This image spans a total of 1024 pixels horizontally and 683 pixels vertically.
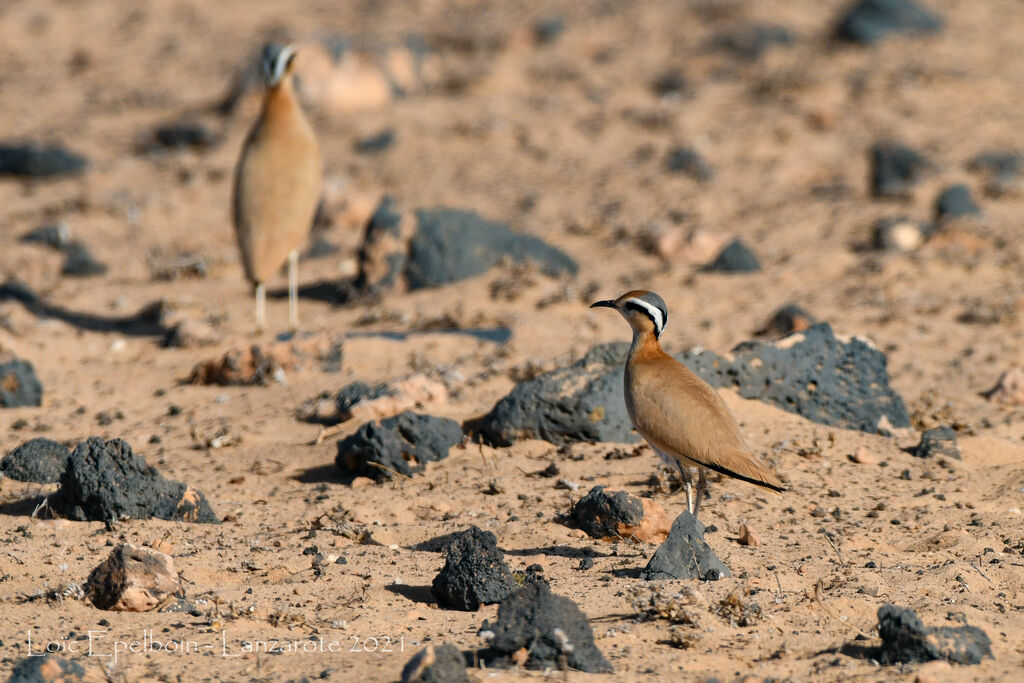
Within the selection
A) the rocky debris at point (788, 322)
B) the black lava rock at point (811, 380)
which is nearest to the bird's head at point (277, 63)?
the rocky debris at point (788, 322)

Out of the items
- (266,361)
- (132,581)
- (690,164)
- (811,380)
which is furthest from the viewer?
(690,164)

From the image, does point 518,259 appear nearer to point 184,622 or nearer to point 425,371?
point 425,371

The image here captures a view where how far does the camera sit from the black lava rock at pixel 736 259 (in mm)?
10258

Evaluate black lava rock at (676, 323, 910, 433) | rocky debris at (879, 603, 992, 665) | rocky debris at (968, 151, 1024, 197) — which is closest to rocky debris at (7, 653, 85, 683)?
rocky debris at (879, 603, 992, 665)

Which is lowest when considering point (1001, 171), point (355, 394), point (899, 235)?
point (355, 394)

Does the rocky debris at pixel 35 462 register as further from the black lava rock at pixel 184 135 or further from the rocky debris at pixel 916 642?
the black lava rock at pixel 184 135

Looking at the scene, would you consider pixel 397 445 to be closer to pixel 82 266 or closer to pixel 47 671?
pixel 47 671

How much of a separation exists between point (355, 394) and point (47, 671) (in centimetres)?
339

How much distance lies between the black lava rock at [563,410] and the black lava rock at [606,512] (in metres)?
1.01

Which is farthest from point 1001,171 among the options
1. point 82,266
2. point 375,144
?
point 82,266

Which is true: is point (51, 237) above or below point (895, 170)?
below

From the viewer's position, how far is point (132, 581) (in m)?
4.73

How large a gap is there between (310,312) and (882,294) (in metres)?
4.90

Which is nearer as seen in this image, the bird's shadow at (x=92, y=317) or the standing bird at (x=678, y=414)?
the standing bird at (x=678, y=414)
